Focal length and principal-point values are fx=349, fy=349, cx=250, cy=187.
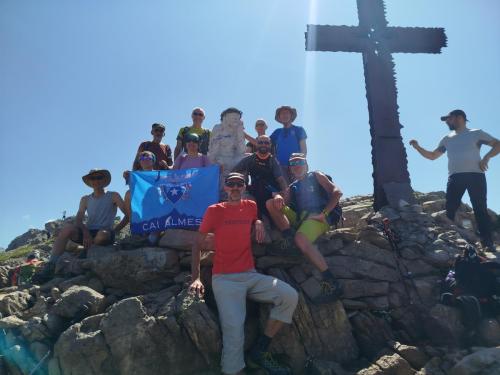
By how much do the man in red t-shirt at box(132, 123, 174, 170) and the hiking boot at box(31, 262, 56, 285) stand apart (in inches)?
117

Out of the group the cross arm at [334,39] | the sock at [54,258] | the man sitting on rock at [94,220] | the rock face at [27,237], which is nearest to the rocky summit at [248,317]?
the sock at [54,258]

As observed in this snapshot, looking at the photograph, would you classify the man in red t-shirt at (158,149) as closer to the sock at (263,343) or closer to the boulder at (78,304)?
the boulder at (78,304)

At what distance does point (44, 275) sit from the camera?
7312mm

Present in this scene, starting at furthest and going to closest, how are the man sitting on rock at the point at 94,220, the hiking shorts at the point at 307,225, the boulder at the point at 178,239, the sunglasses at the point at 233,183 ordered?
the man sitting on rock at the point at 94,220 < the boulder at the point at 178,239 < the hiking shorts at the point at 307,225 < the sunglasses at the point at 233,183

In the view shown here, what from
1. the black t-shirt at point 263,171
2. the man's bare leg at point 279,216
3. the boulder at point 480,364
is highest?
the black t-shirt at point 263,171

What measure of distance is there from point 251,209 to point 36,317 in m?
3.95

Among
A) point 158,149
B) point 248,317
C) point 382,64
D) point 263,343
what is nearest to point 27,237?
point 158,149

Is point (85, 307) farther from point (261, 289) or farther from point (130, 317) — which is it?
point (261, 289)

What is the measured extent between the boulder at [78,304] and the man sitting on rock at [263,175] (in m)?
3.40

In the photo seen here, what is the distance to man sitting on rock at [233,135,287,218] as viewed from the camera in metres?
7.05

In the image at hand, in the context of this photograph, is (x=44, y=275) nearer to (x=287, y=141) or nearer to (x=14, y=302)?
(x=14, y=302)

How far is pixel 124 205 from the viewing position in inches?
329

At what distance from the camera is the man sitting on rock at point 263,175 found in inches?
278

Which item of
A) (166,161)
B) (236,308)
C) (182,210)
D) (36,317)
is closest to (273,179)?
(182,210)
